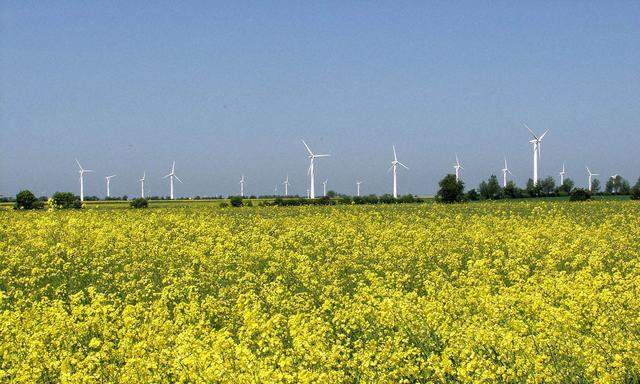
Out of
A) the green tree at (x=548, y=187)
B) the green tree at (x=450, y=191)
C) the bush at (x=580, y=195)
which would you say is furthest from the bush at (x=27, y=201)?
the green tree at (x=548, y=187)

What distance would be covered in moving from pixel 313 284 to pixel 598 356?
8918 millimetres

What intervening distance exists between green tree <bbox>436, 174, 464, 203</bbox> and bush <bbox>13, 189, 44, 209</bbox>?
1687 inches

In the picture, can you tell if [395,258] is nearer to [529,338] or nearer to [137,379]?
[529,338]

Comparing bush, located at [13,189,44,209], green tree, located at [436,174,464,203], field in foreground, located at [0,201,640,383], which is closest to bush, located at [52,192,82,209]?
bush, located at [13,189,44,209]

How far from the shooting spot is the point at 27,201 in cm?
6359

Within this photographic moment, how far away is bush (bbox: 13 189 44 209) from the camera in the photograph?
206 feet

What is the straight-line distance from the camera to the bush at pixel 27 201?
6285 cm

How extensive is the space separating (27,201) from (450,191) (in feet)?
147

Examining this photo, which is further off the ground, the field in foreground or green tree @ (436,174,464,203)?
green tree @ (436,174,464,203)

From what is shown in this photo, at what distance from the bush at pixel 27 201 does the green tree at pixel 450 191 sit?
4284 centimetres

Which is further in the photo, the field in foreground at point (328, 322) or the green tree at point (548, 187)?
the green tree at point (548, 187)

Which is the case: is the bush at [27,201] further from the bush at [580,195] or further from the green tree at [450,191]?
the bush at [580,195]

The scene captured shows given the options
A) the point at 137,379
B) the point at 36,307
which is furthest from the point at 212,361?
the point at 36,307

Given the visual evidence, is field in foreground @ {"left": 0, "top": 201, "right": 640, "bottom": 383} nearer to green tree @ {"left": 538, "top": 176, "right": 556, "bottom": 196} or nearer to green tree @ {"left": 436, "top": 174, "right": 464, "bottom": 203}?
green tree @ {"left": 436, "top": 174, "right": 464, "bottom": 203}
